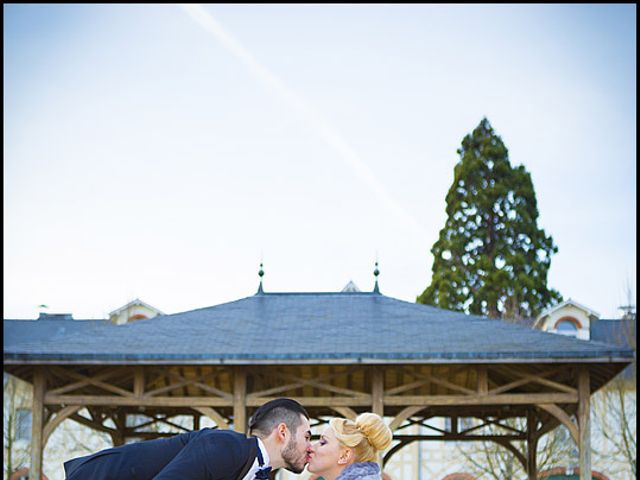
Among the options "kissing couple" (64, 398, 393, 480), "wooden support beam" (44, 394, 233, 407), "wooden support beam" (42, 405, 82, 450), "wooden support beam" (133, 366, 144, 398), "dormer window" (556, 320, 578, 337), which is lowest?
"kissing couple" (64, 398, 393, 480)

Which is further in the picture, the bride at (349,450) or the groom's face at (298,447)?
the bride at (349,450)

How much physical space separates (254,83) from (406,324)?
12.0 m

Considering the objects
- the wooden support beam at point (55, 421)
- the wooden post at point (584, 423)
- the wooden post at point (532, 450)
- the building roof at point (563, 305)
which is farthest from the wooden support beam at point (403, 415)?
the building roof at point (563, 305)

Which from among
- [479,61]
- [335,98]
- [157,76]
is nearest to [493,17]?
[479,61]

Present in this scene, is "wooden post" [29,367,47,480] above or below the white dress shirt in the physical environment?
above

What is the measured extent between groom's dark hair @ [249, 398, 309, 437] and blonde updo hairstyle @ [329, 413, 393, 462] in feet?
3.20

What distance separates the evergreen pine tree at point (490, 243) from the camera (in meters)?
32.3

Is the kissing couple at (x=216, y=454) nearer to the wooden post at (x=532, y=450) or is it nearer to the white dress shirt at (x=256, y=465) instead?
the white dress shirt at (x=256, y=465)

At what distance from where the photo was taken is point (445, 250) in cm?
3384

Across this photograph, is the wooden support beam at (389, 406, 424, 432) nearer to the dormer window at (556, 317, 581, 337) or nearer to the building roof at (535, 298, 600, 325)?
the building roof at (535, 298, 600, 325)

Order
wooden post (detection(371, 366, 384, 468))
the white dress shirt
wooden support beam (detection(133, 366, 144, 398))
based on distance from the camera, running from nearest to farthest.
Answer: the white dress shirt < wooden post (detection(371, 366, 384, 468)) < wooden support beam (detection(133, 366, 144, 398))

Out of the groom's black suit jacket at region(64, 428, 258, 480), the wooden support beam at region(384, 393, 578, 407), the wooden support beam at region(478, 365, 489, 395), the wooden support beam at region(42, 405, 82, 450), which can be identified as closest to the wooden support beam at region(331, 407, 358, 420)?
the wooden support beam at region(384, 393, 578, 407)

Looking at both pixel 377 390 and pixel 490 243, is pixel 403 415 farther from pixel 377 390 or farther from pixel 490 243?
pixel 490 243

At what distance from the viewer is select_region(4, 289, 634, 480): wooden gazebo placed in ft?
46.0
